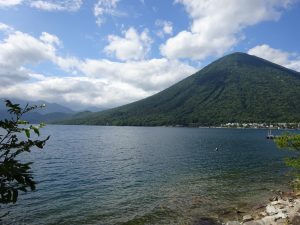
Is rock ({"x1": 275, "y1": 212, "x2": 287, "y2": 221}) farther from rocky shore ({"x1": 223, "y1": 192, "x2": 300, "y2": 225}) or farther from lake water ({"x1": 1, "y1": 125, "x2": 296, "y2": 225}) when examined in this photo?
lake water ({"x1": 1, "y1": 125, "x2": 296, "y2": 225})

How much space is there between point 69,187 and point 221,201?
20.6 meters

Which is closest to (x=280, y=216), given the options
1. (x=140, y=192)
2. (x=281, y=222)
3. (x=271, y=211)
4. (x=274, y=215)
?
(x=274, y=215)

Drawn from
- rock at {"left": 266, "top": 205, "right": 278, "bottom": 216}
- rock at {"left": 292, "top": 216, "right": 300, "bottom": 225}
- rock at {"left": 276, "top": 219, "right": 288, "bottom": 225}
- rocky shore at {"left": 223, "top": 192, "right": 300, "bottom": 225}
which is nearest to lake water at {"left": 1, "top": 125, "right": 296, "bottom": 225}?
rocky shore at {"left": 223, "top": 192, "right": 300, "bottom": 225}

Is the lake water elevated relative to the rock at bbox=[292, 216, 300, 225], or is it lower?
lower

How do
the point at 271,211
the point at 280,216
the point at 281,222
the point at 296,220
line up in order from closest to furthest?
the point at 296,220 → the point at 281,222 → the point at 280,216 → the point at 271,211

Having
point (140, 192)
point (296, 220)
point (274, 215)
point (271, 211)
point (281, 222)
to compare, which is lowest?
point (140, 192)

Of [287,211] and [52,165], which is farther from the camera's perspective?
[52,165]

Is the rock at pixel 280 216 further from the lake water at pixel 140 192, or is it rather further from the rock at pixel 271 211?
the lake water at pixel 140 192

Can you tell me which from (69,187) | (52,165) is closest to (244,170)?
(69,187)

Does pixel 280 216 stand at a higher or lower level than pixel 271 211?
higher

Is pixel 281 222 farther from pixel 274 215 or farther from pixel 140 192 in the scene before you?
pixel 140 192

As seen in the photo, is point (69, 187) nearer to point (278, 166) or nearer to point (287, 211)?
point (287, 211)

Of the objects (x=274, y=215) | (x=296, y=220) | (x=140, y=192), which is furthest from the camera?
(x=140, y=192)

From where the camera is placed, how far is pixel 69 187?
40.2 m
